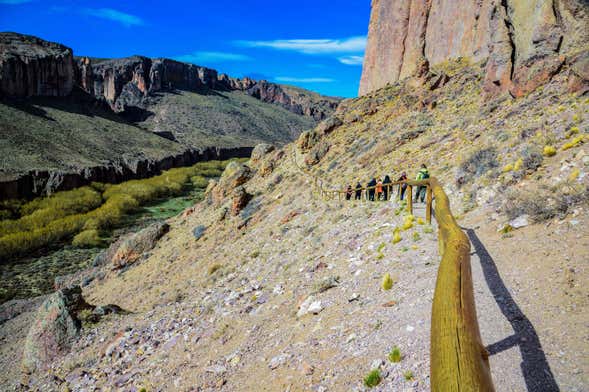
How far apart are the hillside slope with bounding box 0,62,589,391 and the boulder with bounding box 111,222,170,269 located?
7.67 feet

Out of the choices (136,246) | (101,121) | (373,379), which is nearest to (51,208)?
(136,246)

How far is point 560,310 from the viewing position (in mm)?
4344

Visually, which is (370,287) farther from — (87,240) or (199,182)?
(199,182)

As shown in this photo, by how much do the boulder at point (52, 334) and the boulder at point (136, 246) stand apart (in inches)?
418

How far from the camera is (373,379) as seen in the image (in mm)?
4180

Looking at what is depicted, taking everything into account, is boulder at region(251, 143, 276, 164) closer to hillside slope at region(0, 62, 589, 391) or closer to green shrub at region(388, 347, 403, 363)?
hillside slope at region(0, 62, 589, 391)

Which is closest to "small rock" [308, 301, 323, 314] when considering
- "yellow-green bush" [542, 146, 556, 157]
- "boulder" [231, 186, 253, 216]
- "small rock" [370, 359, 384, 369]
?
"small rock" [370, 359, 384, 369]

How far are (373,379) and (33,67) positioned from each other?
5141 inches

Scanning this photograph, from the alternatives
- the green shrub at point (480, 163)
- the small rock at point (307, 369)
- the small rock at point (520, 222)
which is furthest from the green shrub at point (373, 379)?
the green shrub at point (480, 163)

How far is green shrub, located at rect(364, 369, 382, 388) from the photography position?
416 cm

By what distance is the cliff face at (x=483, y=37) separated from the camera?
56.4ft

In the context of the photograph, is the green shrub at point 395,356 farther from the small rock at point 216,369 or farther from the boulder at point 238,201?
the boulder at point 238,201

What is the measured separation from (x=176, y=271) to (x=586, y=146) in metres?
18.8

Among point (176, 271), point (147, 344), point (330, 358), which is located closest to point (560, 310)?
point (330, 358)
